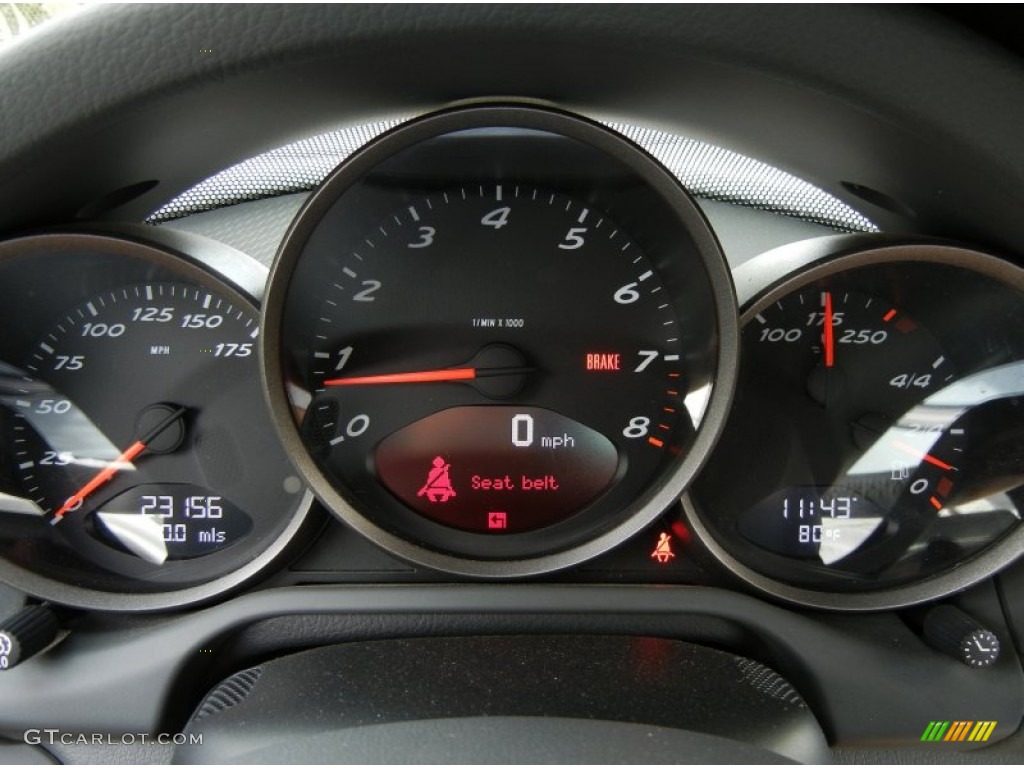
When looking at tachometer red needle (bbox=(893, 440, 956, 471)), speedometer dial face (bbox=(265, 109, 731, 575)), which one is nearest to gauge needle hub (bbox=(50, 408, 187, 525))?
speedometer dial face (bbox=(265, 109, 731, 575))

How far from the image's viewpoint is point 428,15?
123cm

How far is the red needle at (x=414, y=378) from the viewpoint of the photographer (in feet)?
6.98

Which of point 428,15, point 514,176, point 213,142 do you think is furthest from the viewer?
point 514,176

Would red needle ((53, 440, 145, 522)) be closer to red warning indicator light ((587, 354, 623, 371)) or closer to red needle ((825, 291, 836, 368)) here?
red warning indicator light ((587, 354, 623, 371))

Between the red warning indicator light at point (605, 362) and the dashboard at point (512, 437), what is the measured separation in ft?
0.04

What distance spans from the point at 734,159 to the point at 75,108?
1.39 m

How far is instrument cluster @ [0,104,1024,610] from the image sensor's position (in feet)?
6.61

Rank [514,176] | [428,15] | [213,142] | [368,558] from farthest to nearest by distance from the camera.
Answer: [368,558]
[514,176]
[213,142]
[428,15]

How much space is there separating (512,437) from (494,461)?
7 centimetres

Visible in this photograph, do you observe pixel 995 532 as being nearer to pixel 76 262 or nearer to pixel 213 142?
pixel 213 142

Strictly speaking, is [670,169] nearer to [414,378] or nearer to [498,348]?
[498,348]

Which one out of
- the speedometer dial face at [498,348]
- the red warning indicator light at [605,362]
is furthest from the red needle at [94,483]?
the red warning indicator light at [605,362]

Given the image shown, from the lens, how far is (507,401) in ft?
7.07

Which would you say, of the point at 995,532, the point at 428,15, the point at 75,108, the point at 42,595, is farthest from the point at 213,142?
the point at 995,532
